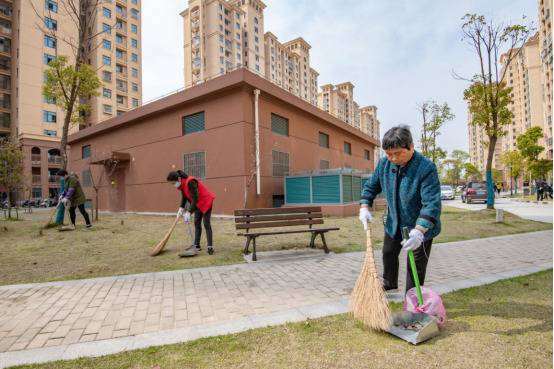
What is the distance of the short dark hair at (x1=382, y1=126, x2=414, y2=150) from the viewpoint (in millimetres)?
2764

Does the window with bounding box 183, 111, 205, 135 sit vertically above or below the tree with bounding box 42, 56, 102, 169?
below

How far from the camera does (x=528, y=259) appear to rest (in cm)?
550

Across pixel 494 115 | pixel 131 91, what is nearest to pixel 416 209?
pixel 494 115

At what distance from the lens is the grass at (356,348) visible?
2.24m

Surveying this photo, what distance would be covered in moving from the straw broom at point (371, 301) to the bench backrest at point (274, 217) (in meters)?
3.09

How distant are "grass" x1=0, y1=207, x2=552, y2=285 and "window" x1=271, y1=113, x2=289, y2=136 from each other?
789cm

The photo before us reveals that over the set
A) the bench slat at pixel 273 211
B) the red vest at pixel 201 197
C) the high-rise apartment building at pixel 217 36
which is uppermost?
the high-rise apartment building at pixel 217 36

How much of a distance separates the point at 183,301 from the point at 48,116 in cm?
4823

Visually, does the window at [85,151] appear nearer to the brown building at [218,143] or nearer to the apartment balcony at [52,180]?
the brown building at [218,143]

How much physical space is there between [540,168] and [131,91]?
5553 cm

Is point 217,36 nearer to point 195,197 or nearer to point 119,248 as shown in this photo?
point 119,248

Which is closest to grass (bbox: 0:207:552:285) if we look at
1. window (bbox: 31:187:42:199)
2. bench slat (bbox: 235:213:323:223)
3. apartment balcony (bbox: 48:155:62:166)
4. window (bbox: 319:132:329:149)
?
bench slat (bbox: 235:213:323:223)

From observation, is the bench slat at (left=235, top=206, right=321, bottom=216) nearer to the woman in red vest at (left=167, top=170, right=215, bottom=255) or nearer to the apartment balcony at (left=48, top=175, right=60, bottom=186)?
the woman in red vest at (left=167, top=170, right=215, bottom=255)

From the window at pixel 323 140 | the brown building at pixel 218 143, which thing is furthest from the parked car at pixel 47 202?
the window at pixel 323 140
